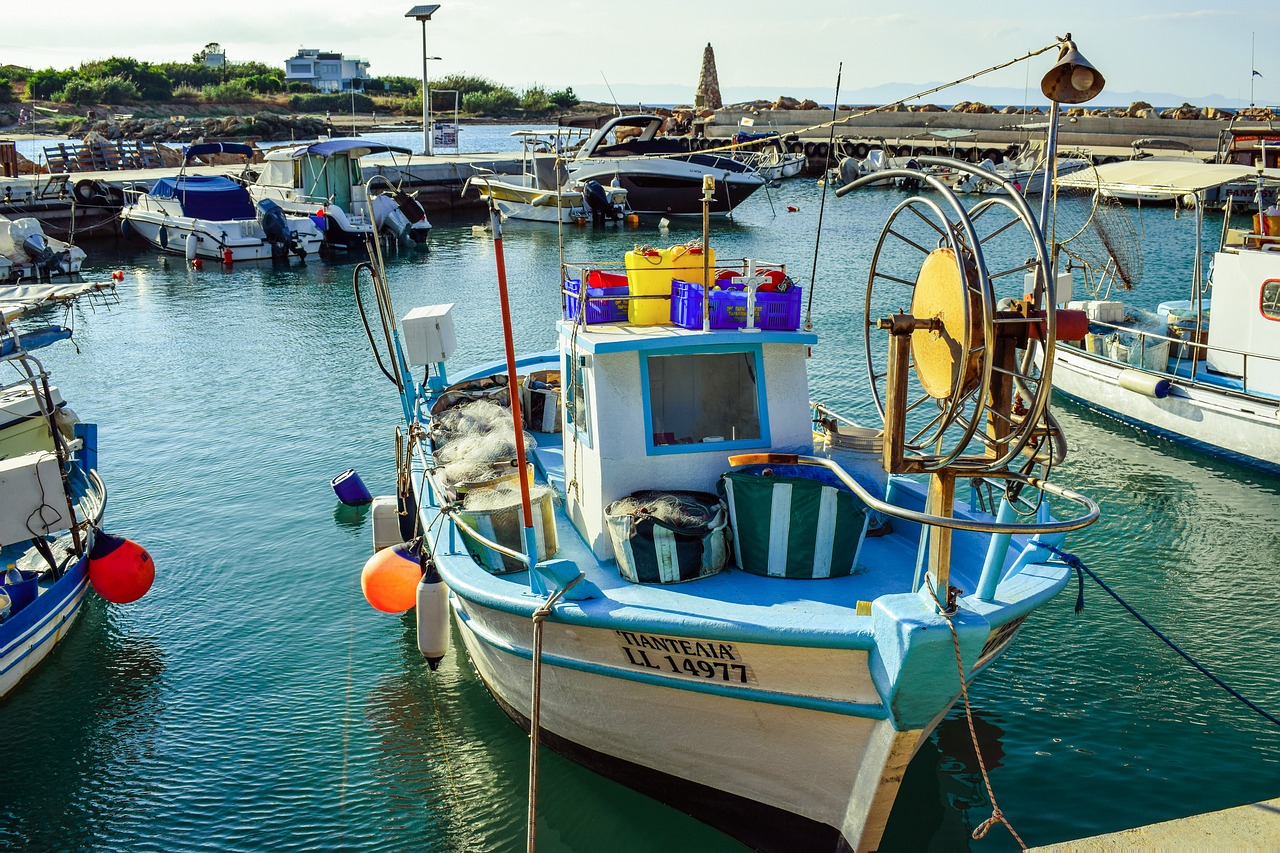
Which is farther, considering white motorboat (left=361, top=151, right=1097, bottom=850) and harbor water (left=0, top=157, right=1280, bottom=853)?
harbor water (left=0, top=157, right=1280, bottom=853)

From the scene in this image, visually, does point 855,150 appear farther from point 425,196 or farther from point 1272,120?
point 425,196

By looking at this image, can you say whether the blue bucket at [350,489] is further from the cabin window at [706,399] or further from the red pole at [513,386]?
the red pole at [513,386]

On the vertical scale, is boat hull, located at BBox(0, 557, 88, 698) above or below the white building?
below

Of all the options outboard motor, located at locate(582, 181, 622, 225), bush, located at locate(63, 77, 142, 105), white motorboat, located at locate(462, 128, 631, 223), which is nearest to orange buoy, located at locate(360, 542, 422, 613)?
white motorboat, located at locate(462, 128, 631, 223)

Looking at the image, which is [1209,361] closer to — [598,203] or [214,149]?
[598,203]

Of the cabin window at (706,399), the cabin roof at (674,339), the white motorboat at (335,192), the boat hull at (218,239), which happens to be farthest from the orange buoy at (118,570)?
the white motorboat at (335,192)

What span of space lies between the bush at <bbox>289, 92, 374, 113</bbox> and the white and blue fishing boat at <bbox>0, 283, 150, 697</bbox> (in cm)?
10048

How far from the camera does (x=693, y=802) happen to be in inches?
281

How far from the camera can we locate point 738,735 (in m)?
6.57

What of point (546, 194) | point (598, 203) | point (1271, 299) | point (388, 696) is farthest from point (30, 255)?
point (1271, 299)

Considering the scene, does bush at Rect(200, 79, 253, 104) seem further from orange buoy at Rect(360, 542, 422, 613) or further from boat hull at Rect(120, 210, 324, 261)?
orange buoy at Rect(360, 542, 422, 613)

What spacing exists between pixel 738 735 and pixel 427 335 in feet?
22.4

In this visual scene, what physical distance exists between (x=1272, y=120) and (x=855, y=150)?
2544cm

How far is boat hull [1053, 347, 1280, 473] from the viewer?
1405cm
